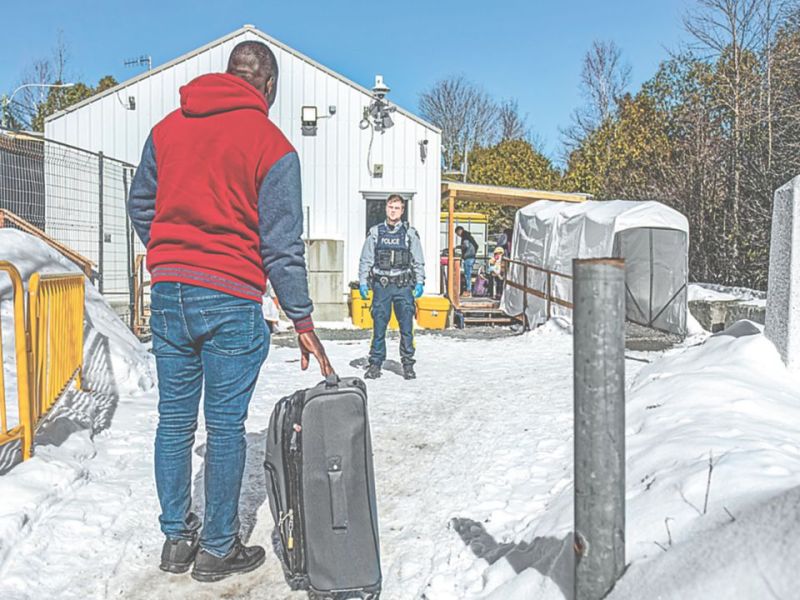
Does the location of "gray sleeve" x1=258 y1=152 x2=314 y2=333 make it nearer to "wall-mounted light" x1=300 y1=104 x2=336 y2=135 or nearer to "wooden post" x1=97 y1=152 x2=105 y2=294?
"wooden post" x1=97 y1=152 x2=105 y2=294

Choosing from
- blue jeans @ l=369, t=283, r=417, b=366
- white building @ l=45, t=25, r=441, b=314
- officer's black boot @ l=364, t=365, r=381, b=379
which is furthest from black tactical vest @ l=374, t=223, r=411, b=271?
white building @ l=45, t=25, r=441, b=314

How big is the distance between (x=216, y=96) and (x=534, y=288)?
13.5 metres

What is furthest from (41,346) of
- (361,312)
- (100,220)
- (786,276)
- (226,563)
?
(361,312)

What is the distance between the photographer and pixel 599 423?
6.36 feet

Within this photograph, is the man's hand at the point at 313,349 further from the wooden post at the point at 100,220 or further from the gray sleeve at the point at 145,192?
the wooden post at the point at 100,220

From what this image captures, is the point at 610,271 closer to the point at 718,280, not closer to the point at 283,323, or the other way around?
the point at 283,323

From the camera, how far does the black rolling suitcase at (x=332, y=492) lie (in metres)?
2.64

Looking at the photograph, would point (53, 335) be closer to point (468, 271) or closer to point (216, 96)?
point (216, 96)

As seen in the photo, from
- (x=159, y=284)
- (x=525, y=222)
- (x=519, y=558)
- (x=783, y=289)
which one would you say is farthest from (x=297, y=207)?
(x=525, y=222)

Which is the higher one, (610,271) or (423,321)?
(610,271)

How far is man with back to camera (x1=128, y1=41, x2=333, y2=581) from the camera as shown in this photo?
269cm

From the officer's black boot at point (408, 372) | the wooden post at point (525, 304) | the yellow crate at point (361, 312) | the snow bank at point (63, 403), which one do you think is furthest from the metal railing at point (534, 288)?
the snow bank at point (63, 403)

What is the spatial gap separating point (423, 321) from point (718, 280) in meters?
8.53

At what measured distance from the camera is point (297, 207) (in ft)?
9.07
